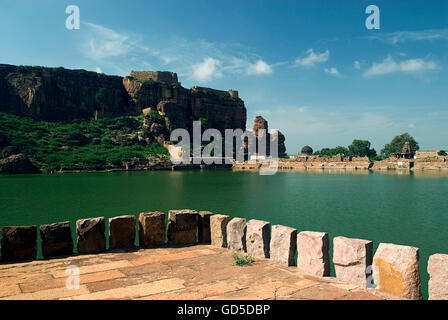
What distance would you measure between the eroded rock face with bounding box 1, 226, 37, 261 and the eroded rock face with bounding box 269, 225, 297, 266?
4.31 m

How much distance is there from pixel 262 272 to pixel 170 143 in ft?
206

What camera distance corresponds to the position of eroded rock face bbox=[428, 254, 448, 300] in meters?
4.27

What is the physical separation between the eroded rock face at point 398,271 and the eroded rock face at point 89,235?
490 cm

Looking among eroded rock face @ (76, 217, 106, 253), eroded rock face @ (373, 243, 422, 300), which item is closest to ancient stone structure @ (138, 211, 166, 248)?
eroded rock face @ (76, 217, 106, 253)

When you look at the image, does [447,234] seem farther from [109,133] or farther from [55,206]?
[109,133]

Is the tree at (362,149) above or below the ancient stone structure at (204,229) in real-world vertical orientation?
above

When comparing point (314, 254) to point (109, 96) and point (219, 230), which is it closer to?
point (219, 230)

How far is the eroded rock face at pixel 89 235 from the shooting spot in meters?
6.58

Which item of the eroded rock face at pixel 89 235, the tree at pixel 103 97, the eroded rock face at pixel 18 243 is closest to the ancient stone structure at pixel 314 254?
the eroded rock face at pixel 89 235

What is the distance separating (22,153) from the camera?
159 ft

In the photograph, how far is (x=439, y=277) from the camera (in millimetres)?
4312

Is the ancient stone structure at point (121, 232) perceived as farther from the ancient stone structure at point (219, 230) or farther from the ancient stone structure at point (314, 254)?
the ancient stone structure at point (314, 254)

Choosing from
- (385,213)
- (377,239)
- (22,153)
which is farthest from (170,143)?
(377,239)

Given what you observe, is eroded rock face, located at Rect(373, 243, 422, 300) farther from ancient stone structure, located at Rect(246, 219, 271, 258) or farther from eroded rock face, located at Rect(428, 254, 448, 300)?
ancient stone structure, located at Rect(246, 219, 271, 258)
